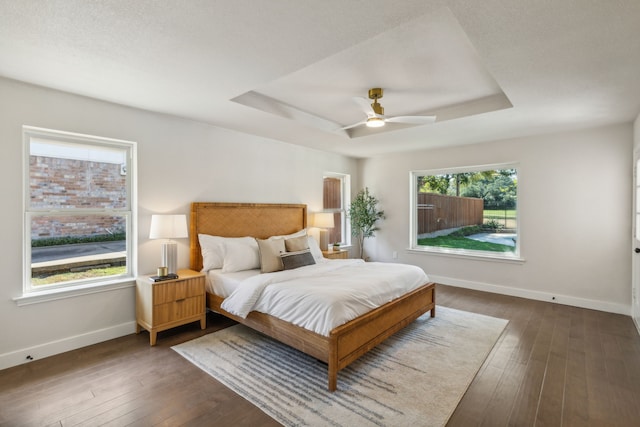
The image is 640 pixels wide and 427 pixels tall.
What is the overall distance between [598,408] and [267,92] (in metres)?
3.95

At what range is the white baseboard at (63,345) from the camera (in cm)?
273

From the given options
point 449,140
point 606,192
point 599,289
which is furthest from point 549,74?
point 599,289

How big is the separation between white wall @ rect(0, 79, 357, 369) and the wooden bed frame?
17 cm

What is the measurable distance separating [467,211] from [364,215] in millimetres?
1902

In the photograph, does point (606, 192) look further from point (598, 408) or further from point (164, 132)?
point (164, 132)

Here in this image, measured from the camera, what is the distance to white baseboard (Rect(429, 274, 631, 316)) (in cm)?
412

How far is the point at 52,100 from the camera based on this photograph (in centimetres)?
295

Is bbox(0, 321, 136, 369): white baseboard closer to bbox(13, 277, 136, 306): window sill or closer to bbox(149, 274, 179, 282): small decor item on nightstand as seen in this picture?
bbox(13, 277, 136, 306): window sill

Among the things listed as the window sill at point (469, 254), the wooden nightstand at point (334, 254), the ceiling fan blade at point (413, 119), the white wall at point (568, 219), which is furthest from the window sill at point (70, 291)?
the white wall at point (568, 219)

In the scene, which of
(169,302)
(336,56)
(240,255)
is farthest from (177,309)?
(336,56)

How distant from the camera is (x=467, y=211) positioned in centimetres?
556

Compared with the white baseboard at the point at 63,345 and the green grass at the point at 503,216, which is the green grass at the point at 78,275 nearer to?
the white baseboard at the point at 63,345

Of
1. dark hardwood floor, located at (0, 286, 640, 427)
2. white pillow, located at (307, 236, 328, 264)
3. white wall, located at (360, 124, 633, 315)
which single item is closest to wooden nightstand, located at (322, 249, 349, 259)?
white pillow, located at (307, 236, 328, 264)

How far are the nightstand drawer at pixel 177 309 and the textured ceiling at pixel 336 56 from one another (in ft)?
7.09
